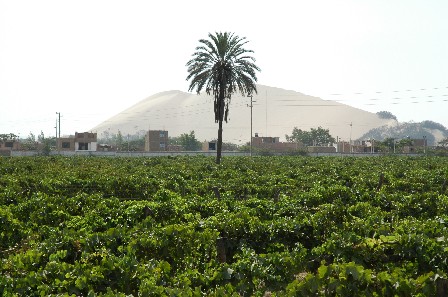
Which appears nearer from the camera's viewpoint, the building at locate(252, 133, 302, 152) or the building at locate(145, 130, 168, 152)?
the building at locate(145, 130, 168, 152)

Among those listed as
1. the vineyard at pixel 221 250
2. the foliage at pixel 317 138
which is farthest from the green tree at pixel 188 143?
the vineyard at pixel 221 250

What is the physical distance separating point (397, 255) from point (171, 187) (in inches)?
435

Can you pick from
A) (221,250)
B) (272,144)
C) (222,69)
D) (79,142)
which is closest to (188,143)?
(272,144)

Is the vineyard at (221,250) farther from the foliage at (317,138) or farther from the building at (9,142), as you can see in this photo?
the foliage at (317,138)

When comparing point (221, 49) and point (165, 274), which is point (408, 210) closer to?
point (165, 274)

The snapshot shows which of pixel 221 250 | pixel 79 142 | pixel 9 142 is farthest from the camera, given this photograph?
pixel 9 142

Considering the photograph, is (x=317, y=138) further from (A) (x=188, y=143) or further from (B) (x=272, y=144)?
(A) (x=188, y=143)

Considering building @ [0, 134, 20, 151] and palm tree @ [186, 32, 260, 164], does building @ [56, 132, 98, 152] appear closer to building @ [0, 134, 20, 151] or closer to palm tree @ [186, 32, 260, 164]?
building @ [0, 134, 20, 151]

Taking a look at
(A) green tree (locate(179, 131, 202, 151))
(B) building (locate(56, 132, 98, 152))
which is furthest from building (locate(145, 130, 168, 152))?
(B) building (locate(56, 132, 98, 152))

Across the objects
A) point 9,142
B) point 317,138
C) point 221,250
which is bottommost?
point 221,250

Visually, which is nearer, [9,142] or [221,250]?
[221,250]

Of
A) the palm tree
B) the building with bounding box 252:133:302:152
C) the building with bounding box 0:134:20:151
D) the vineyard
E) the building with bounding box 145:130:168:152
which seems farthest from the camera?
the building with bounding box 252:133:302:152

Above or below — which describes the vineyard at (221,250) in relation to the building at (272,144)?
below

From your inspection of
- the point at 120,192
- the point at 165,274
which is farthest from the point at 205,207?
the point at 120,192
